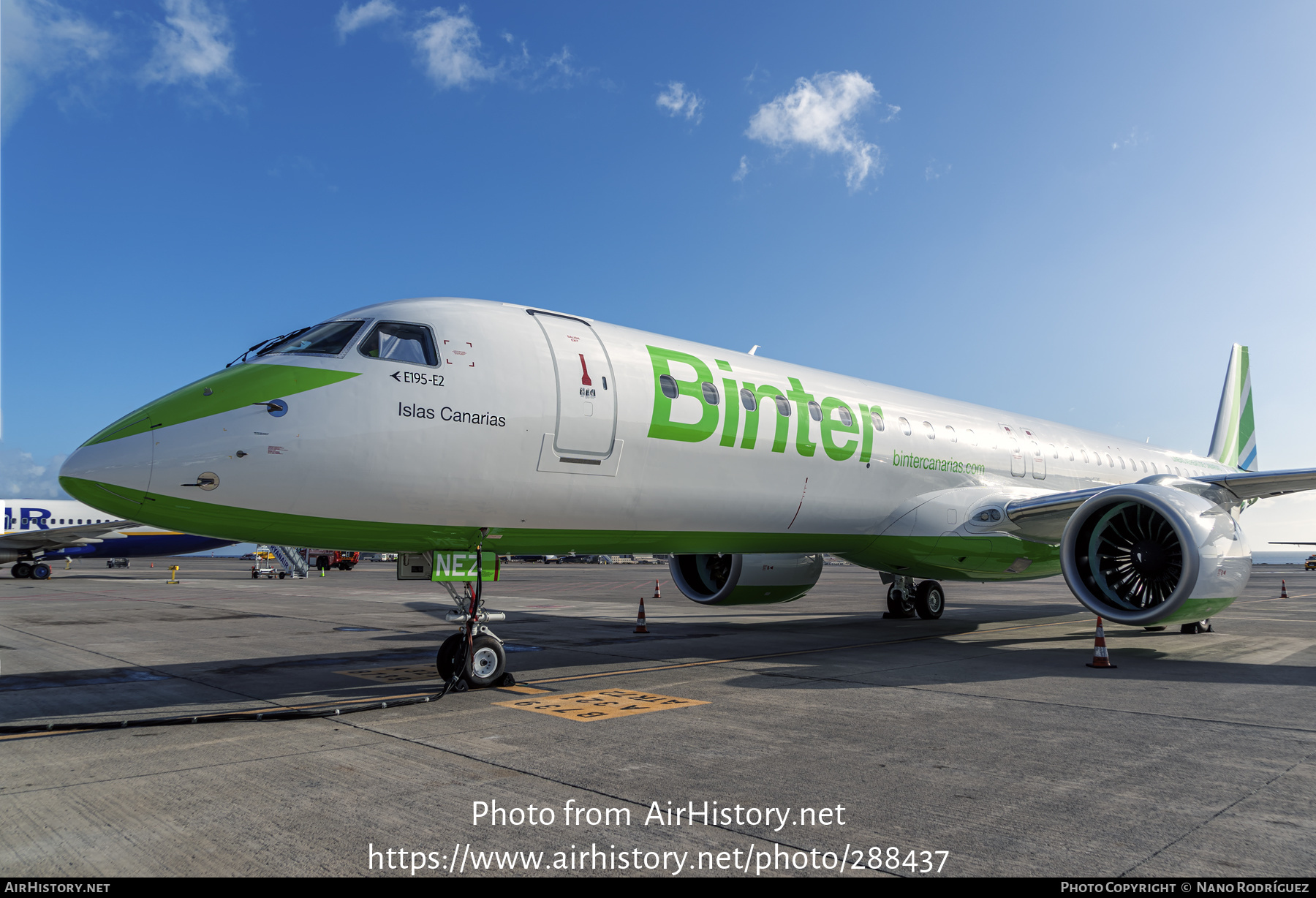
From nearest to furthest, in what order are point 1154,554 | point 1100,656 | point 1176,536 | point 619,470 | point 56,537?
point 619,470 → point 1100,656 → point 1176,536 → point 1154,554 → point 56,537

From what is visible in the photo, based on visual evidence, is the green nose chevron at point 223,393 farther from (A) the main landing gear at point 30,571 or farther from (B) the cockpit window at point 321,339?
(A) the main landing gear at point 30,571

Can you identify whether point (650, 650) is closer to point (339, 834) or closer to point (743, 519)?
point (743, 519)

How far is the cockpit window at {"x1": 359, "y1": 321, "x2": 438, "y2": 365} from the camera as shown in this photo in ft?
24.1

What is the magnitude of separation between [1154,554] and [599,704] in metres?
8.28

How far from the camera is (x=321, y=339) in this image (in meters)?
7.35

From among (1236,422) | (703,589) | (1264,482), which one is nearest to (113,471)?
(703,589)

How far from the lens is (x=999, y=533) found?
13.1 metres

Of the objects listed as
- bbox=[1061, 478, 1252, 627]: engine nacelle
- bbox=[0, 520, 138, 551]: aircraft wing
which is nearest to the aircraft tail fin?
bbox=[1061, 478, 1252, 627]: engine nacelle

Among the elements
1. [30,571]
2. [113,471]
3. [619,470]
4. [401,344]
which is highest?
[401,344]

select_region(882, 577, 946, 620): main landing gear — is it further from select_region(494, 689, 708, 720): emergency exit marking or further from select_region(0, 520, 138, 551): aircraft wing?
select_region(0, 520, 138, 551): aircraft wing

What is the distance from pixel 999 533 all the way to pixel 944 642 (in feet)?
6.86

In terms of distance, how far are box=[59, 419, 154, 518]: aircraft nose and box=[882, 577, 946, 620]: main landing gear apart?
14696mm

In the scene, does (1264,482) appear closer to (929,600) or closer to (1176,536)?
(1176,536)
